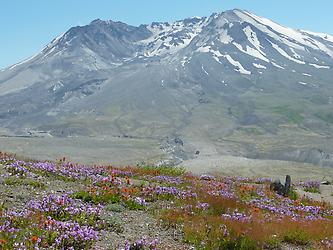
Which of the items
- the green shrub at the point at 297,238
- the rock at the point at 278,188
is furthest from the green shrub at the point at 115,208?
the rock at the point at 278,188

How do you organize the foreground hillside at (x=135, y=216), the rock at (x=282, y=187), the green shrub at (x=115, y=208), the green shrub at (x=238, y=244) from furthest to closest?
the rock at (x=282, y=187) → the green shrub at (x=115, y=208) → the green shrub at (x=238, y=244) → the foreground hillside at (x=135, y=216)

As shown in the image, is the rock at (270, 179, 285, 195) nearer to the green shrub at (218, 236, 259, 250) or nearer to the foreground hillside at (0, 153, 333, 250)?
the foreground hillside at (0, 153, 333, 250)

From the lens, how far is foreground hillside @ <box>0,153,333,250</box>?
31.0ft

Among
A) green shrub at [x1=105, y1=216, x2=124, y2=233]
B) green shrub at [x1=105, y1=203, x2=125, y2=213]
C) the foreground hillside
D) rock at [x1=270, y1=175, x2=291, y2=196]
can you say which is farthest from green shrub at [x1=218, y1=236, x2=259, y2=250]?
rock at [x1=270, y1=175, x2=291, y2=196]

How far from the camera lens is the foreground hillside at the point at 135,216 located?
9.45 m

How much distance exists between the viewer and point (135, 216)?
12.5 meters

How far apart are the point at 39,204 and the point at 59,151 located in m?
93.2

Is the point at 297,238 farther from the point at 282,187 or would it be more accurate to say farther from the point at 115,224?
the point at 282,187

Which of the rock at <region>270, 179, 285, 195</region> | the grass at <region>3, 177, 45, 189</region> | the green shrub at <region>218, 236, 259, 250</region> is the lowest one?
the rock at <region>270, 179, 285, 195</region>

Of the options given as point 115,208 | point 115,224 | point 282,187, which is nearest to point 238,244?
point 115,224

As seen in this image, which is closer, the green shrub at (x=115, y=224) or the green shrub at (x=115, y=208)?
the green shrub at (x=115, y=224)

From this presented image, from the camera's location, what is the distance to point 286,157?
112250 mm

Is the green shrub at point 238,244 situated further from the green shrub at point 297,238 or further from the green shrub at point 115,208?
the green shrub at point 115,208

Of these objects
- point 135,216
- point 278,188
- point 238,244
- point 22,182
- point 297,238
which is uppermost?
point 22,182
